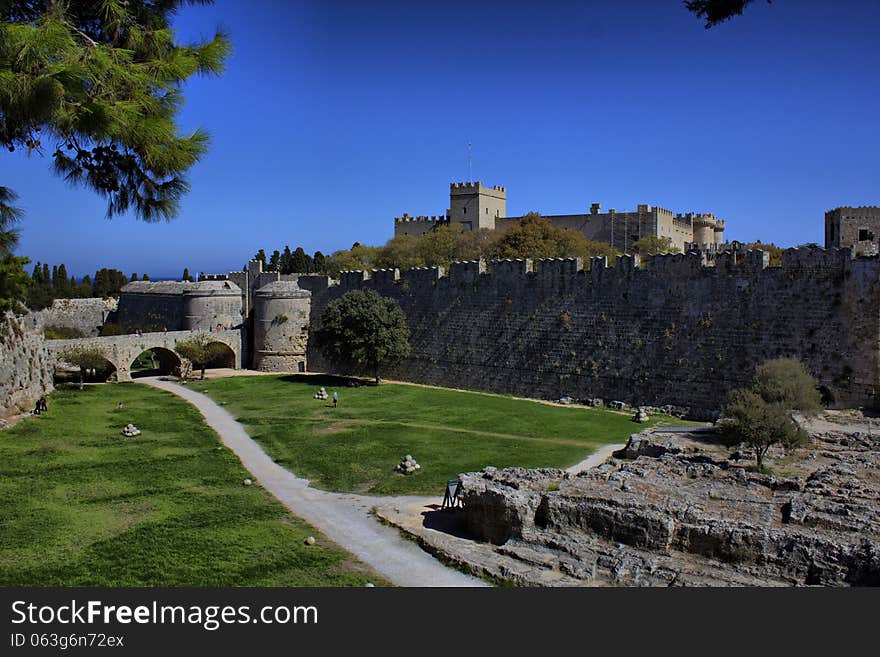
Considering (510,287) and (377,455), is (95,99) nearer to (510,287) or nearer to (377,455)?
(377,455)

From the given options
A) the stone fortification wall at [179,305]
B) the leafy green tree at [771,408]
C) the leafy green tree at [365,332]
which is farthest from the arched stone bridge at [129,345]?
the leafy green tree at [771,408]

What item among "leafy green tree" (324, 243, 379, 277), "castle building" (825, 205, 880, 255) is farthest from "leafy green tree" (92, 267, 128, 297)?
"castle building" (825, 205, 880, 255)

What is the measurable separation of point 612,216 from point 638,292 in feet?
86.7

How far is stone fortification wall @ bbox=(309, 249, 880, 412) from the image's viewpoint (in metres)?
17.8

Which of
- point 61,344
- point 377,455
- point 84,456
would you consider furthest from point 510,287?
point 61,344

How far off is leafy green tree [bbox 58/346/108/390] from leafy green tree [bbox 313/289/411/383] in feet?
24.6

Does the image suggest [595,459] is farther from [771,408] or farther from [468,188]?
[468,188]

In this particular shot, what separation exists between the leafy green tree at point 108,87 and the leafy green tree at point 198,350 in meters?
21.1

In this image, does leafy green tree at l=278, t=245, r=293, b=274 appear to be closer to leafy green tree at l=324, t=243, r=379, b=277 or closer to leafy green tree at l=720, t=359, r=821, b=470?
leafy green tree at l=324, t=243, r=379, b=277

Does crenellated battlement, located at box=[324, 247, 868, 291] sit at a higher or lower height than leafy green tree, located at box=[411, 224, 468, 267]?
lower

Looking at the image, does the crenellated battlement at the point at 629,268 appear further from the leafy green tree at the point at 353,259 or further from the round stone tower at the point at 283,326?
the leafy green tree at the point at 353,259

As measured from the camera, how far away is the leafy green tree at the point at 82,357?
1041 inches

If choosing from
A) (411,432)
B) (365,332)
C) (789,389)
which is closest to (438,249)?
(365,332)

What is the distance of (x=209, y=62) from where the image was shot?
339 inches
